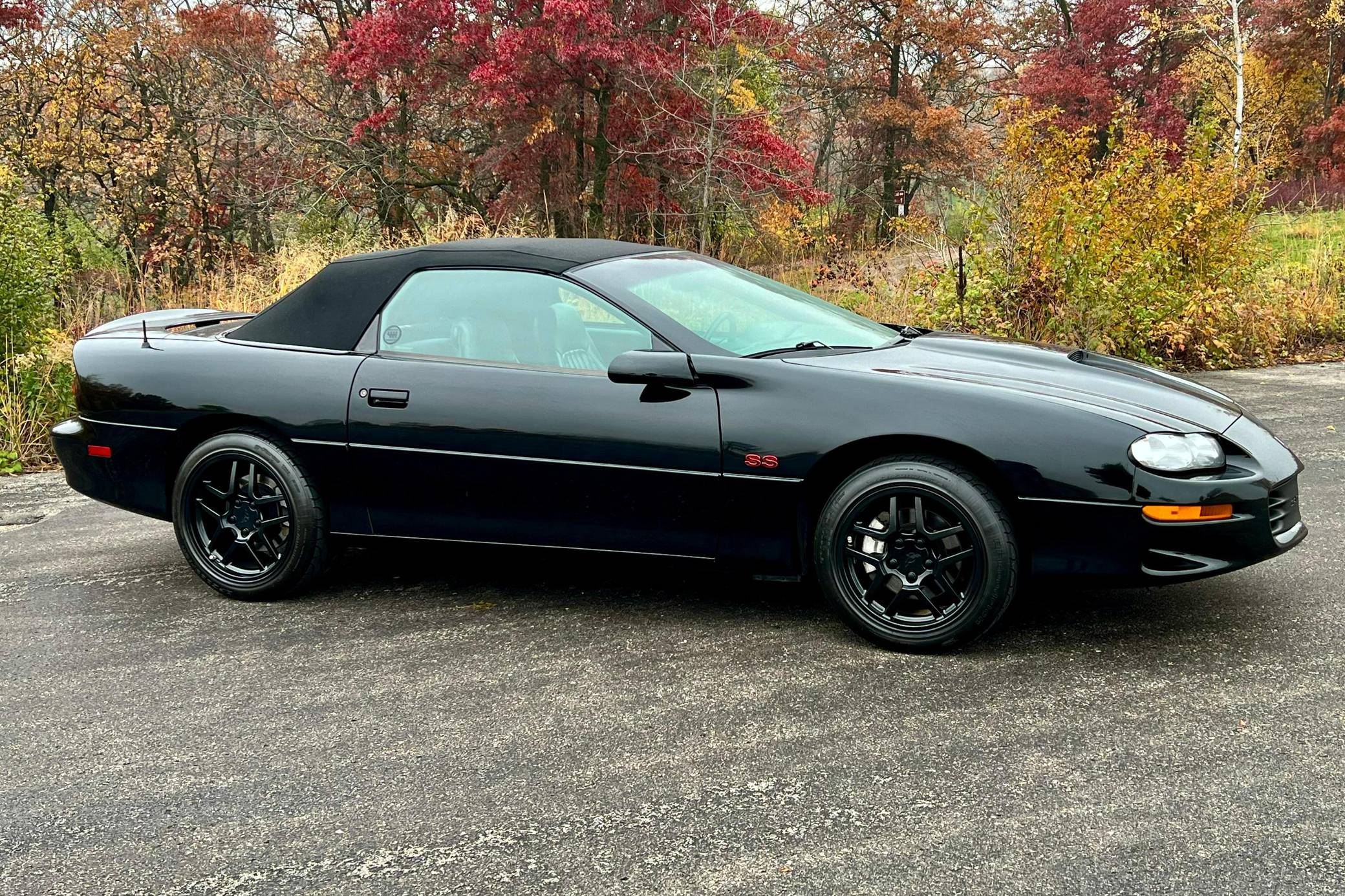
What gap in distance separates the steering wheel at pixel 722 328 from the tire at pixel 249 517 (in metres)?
1.63

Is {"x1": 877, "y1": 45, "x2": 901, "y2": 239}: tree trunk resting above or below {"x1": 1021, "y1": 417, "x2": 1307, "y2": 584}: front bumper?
above

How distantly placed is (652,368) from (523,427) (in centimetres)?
56

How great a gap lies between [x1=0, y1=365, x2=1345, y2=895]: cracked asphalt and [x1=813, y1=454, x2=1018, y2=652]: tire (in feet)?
0.47

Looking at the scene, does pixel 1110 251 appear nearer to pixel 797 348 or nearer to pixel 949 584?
pixel 797 348

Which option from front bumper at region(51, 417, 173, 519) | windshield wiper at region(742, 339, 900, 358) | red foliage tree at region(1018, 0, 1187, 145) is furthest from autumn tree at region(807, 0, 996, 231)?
front bumper at region(51, 417, 173, 519)

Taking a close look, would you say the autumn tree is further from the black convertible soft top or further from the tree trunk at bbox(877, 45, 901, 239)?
the black convertible soft top

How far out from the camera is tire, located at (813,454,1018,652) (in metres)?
3.62

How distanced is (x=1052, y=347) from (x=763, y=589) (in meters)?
1.55

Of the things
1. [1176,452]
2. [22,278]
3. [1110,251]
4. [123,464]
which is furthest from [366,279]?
[1110,251]

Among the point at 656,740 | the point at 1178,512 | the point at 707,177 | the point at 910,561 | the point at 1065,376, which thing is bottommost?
the point at 656,740

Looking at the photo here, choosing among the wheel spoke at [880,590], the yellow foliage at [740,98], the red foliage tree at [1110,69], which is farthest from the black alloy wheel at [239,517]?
the red foliage tree at [1110,69]

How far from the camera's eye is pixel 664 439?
393cm

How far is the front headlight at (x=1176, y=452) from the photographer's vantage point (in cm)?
357

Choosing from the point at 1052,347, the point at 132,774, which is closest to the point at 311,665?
the point at 132,774
